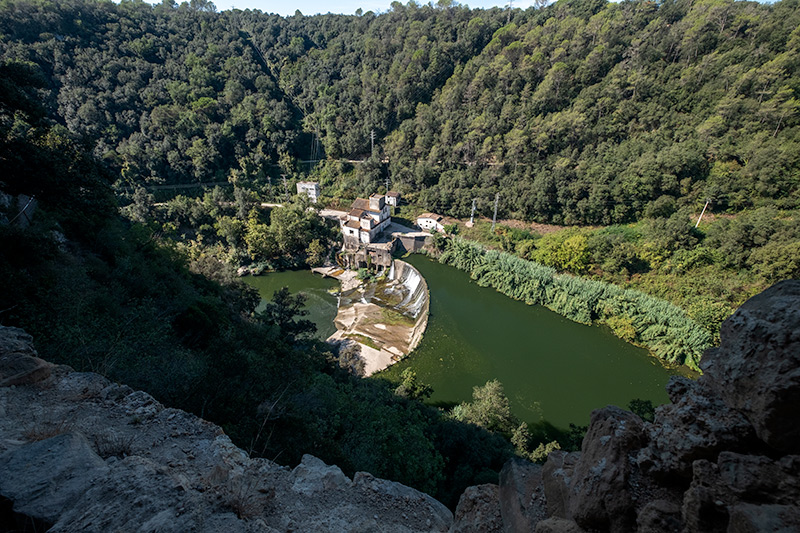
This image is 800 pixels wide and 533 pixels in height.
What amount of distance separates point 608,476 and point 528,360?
19.9 metres

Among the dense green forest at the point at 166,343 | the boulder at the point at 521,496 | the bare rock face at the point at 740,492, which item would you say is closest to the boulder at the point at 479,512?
the boulder at the point at 521,496

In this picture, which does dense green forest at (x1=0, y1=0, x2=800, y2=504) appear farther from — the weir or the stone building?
the weir

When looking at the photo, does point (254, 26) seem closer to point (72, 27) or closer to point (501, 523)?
point (72, 27)

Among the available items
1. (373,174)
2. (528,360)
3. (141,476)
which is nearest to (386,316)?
(528,360)

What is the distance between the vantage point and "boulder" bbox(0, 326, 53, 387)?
557 cm

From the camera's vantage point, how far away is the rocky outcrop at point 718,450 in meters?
2.23

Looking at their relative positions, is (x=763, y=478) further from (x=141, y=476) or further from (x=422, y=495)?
(x=141, y=476)

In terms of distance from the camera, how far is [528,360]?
70.7 feet

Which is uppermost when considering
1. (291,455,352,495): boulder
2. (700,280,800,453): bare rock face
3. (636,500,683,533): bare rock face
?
(700,280,800,453): bare rock face

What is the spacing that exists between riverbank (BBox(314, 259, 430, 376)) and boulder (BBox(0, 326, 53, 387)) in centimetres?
1538

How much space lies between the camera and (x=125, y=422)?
18.3 feet

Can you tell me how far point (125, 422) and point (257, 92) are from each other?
61152 mm

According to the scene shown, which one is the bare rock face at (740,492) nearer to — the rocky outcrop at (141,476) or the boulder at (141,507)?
the rocky outcrop at (141,476)

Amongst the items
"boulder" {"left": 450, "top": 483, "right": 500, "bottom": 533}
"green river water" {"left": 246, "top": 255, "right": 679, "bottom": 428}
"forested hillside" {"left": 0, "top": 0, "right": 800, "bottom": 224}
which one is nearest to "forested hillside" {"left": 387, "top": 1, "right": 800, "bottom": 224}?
"forested hillside" {"left": 0, "top": 0, "right": 800, "bottom": 224}
